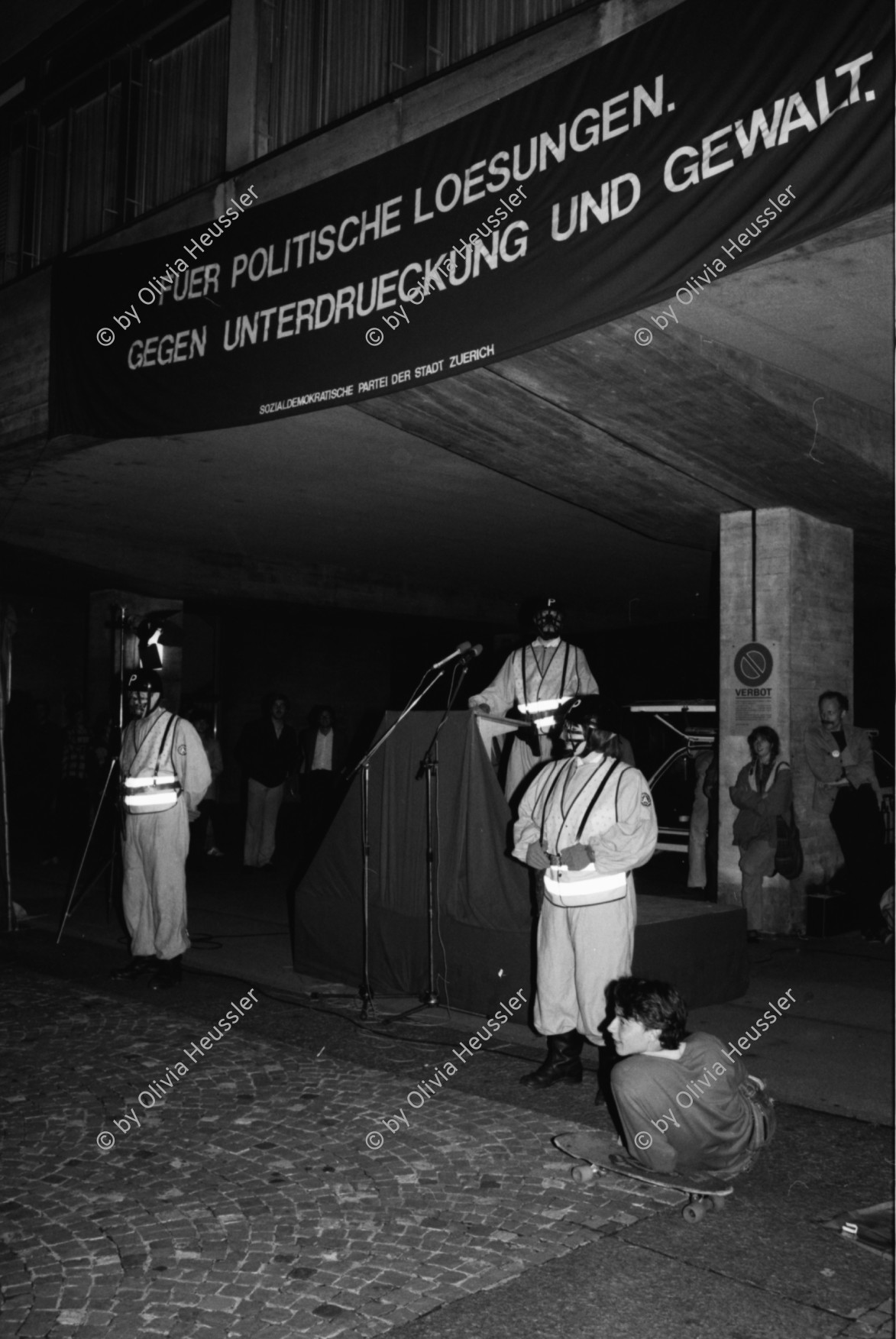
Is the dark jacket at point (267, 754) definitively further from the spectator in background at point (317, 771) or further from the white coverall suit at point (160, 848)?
the white coverall suit at point (160, 848)

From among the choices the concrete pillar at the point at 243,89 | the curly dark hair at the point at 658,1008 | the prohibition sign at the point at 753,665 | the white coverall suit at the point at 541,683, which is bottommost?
the curly dark hair at the point at 658,1008

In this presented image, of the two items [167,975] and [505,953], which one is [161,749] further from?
[505,953]

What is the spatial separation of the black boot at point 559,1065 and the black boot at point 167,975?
308 centimetres

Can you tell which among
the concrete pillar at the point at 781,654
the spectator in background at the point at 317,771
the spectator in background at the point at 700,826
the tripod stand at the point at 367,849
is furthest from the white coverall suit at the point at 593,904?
the spectator in background at the point at 317,771

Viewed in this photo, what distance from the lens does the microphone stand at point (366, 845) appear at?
6785mm

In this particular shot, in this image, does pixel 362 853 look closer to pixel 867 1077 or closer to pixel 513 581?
pixel 867 1077

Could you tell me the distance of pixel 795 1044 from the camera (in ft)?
20.4

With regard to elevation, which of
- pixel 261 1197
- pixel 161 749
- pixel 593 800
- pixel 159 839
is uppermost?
pixel 161 749

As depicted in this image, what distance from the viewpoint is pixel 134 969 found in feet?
25.6

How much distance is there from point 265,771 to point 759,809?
5.92 metres

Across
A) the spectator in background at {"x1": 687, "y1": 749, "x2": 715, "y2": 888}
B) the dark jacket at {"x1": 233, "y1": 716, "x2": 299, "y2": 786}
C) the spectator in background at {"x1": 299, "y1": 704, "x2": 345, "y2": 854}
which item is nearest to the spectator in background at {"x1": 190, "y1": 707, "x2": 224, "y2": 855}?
the dark jacket at {"x1": 233, "y1": 716, "x2": 299, "y2": 786}

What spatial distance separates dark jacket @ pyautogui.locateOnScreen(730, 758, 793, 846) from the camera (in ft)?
29.9

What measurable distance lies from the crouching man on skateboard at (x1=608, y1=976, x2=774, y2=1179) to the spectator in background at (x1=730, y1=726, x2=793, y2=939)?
16.2ft

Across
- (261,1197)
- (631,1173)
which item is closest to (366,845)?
(261,1197)
